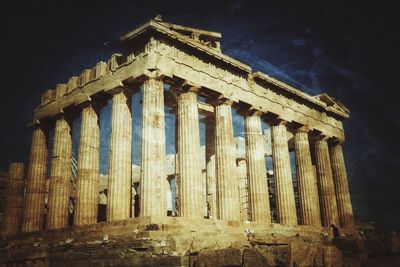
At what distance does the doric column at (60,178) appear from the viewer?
63.7 feet

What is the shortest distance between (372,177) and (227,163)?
137 ft

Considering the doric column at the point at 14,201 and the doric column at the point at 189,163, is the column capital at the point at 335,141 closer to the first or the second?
the doric column at the point at 189,163

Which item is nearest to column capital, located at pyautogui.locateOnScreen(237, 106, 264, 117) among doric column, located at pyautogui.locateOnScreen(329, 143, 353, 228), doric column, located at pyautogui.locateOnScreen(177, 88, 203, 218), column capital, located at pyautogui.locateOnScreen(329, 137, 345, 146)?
doric column, located at pyautogui.locateOnScreen(177, 88, 203, 218)

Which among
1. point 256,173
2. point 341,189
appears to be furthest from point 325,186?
point 256,173

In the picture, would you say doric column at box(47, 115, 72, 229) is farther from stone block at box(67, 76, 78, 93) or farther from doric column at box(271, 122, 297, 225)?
doric column at box(271, 122, 297, 225)

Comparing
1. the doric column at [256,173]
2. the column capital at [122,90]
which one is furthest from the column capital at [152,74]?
the doric column at [256,173]

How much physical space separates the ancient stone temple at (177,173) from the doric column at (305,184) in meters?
0.06

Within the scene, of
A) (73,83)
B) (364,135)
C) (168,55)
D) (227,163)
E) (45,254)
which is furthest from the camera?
(364,135)

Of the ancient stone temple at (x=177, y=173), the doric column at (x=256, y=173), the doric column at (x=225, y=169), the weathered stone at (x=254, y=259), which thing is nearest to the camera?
the weathered stone at (x=254, y=259)

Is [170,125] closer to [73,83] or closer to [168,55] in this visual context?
[73,83]

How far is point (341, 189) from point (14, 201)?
21.3 meters

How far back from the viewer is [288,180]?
2202 centimetres

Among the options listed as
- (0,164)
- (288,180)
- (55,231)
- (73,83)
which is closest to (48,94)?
(73,83)

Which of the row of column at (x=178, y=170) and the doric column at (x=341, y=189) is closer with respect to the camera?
the row of column at (x=178, y=170)
